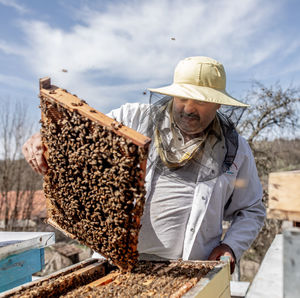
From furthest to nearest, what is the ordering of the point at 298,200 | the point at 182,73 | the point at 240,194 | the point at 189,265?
1. the point at 240,194
2. the point at 182,73
3. the point at 189,265
4. the point at 298,200

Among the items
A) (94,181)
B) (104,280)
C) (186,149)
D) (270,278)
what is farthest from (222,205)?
(94,181)

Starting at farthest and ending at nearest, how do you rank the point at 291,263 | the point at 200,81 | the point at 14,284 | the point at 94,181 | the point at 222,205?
the point at 222,205 → the point at 14,284 → the point at 200,81 → the point at 94,181 → the point at 291,263

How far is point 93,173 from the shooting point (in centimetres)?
218

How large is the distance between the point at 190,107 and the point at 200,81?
0.25 m

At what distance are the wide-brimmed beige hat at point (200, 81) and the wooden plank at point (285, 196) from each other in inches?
55.7

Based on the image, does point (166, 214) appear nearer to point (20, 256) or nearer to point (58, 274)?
point (58, 274)

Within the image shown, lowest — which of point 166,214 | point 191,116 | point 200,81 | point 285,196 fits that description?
point 166,214

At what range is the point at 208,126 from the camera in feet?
10.3

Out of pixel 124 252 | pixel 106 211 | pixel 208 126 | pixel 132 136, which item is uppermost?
pixel 208 126

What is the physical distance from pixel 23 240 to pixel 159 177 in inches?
58.4

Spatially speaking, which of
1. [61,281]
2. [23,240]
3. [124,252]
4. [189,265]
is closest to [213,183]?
[189,265]

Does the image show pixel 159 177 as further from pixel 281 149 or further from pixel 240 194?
pixel 281 149

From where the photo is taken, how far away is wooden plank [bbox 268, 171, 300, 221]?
129cm

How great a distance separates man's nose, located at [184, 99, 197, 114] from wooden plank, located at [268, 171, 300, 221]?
1623 mm
